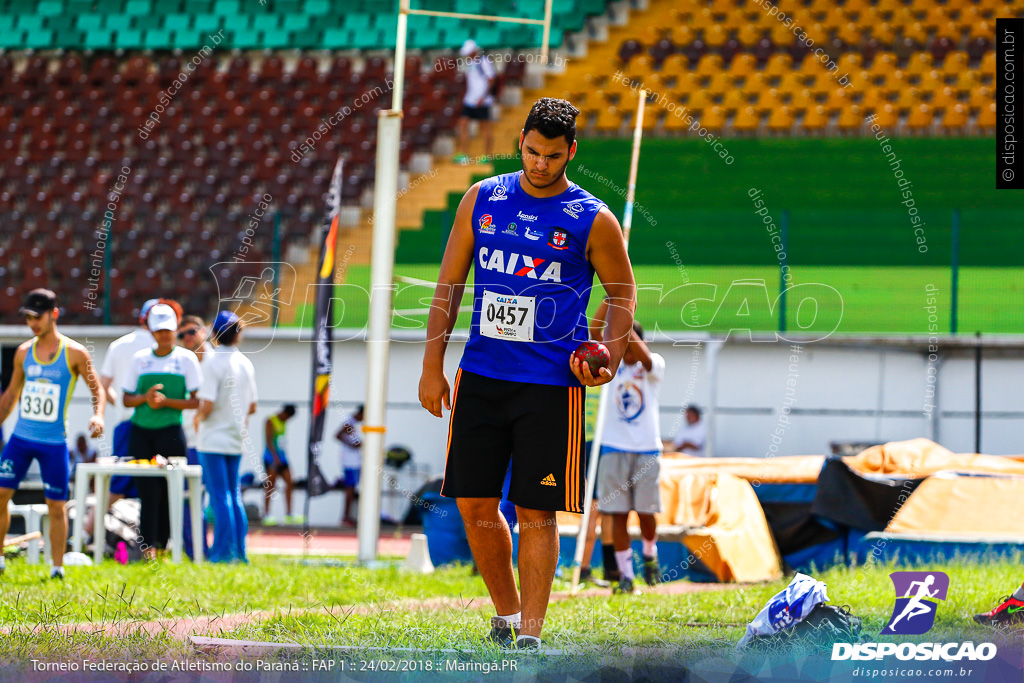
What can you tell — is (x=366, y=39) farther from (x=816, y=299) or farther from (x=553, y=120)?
(x=553, y=120)

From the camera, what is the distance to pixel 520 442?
11.9 feet

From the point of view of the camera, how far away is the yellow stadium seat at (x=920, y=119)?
1638 cm

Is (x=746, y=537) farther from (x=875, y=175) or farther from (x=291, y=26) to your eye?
(x=291, y=26)

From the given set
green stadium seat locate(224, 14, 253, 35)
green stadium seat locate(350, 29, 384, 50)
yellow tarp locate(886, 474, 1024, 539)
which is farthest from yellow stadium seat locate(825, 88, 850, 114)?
green stadium seat locate(224, 14, 253, 35)

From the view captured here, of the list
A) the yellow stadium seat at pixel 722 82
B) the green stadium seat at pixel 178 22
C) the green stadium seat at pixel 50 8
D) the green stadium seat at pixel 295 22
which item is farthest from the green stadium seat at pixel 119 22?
the yellow stadium seat at pixel 722 82

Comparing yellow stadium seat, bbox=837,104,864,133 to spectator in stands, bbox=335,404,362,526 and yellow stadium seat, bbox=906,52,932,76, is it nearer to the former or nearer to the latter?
yellow stadium seat, bbox=906,52,932,76

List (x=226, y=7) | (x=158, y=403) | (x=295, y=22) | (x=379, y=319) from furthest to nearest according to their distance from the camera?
(x=226, y=7) → (x=295, y=22) → (x=379, y=319) → (x=158, y=403)

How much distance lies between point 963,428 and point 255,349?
7.79 m

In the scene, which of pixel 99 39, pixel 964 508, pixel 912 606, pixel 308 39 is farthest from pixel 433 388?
pixel 99 39

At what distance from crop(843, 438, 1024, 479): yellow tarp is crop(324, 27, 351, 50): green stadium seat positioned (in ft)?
43.6

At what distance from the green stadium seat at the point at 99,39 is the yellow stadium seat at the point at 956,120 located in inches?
571

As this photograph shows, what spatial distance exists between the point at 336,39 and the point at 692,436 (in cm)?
1122

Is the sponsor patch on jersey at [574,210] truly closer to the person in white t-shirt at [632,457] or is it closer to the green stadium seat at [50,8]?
the person in white t-shirt at [632,457]

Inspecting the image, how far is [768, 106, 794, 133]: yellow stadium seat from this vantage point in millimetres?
16719
